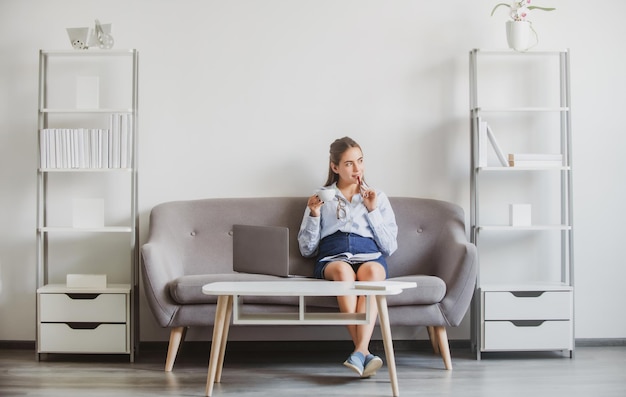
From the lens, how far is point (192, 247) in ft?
12.7

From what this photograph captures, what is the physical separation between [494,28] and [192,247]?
210 centimetres

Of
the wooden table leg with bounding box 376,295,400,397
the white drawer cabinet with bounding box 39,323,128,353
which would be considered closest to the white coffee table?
the wooden table leg with bounding box 376,295,400,397

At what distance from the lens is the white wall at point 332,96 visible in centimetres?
407

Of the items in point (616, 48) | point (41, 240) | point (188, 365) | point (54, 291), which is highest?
point (616, 48)

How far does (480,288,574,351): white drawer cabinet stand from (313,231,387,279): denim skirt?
23.8 inches

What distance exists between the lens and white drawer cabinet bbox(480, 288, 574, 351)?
3.65 m

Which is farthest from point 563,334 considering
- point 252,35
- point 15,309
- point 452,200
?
point 15,309

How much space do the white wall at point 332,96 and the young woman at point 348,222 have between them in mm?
359

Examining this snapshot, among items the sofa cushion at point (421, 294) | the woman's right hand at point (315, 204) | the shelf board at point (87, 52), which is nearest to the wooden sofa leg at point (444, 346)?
the sofa cushion at point (421, 294)

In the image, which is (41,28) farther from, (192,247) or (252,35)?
(192,247)

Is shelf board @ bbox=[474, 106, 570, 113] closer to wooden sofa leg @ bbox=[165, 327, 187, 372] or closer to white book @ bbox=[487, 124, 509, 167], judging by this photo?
white book @ bbox=[487, 124, 509, 167]

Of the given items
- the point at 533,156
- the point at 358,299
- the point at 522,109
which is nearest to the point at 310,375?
the point at 358,299

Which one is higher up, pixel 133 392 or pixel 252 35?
pixel 252 35

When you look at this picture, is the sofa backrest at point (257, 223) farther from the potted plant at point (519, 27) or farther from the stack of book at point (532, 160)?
the potted plant at point (519, 27)
